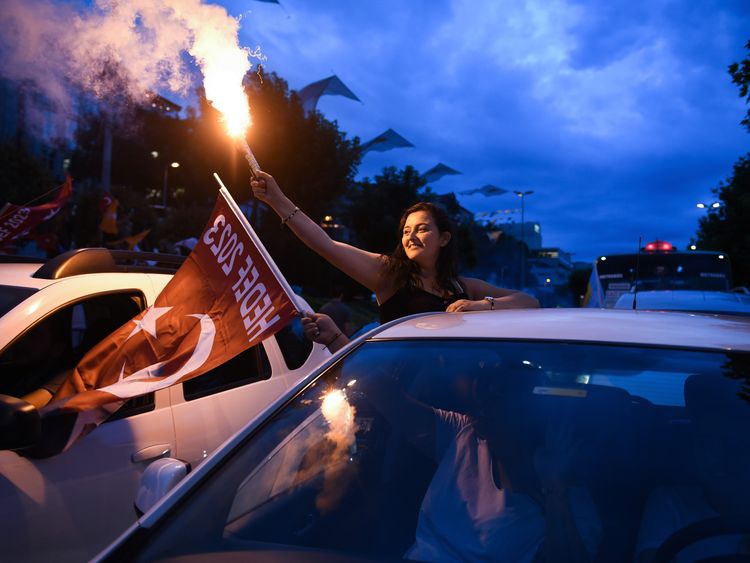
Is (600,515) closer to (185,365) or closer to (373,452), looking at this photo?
(373,452)

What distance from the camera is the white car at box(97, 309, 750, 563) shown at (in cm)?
164

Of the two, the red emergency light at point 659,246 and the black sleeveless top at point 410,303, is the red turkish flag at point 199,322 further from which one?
the red emergency light at point 659,246

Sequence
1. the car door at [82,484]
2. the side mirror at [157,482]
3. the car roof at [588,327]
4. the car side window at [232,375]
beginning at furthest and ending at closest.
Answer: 1. the car side window at [232,375]
2. the car door at [82,484]
3. the car roof at [588,327]
4. the side mirror at [157,482]

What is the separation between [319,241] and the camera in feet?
11.5

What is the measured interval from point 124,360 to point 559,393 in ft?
6.24

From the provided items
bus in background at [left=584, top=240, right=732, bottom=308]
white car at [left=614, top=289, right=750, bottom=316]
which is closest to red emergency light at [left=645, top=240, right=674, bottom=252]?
bus in background at [left=584, top=240, right=732, bottom=308]

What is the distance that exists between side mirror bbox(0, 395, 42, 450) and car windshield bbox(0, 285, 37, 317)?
2.45ft

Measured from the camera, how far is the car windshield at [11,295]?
2.92 meters

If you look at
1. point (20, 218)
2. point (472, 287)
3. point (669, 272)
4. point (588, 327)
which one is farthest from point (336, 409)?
point (669, 272)

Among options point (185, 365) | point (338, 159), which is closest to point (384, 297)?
point (185, 365)

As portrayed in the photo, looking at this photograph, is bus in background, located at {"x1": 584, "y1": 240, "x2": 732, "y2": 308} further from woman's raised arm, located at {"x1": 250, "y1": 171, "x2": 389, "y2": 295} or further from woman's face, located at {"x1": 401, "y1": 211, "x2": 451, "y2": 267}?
woman's raised arm, located at {"x1": 250, "y1": 171, "x2": 389, "y2": 295}

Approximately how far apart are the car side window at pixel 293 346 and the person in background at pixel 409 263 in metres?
0.66

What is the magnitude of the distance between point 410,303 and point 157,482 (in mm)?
1906

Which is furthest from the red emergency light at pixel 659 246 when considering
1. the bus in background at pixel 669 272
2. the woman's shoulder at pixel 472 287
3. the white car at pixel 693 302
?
the woman's shoulder at pixel 472 287
